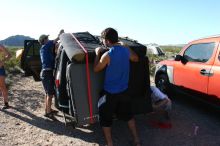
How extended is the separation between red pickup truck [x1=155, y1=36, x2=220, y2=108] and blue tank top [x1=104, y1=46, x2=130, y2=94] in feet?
7.47

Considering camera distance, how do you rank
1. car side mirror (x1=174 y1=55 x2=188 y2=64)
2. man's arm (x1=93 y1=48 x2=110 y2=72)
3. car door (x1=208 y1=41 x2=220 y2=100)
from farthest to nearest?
car side mirror (x1=174 y1=55 x2=188 y2=64)
car door (x1=208 y1=41 x2=220 y2=100)
man's arm (x1=93 y1=48 x2=110 y2=72)

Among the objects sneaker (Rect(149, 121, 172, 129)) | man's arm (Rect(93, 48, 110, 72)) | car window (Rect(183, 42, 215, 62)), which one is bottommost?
sneaker (Rect(149, 121, 172, 129))

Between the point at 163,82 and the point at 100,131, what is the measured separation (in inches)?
123

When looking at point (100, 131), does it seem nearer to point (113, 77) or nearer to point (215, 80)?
point (113, 77)

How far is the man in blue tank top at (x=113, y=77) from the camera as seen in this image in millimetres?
5004

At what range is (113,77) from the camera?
5098mm

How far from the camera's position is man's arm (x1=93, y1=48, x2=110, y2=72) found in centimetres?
499

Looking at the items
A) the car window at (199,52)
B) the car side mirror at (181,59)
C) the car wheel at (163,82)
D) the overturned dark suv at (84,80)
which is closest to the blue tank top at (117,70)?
the overturned dark suv at (84,80)

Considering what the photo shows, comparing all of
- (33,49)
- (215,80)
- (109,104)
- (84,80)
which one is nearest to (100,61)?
(84,80)

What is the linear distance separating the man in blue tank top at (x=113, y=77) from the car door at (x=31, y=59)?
5.35 meters

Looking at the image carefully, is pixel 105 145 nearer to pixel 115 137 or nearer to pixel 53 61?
pixel 115 137

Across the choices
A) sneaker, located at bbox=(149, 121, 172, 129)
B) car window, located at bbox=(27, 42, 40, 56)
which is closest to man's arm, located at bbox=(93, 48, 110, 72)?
sneaker, located at bbox=(149, 121, 172, 129)

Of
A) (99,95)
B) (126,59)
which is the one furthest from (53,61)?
(126,59)

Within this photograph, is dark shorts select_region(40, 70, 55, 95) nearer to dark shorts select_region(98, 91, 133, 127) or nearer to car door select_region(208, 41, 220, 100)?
dark shorts select_region(98, 91, 133, 127)
